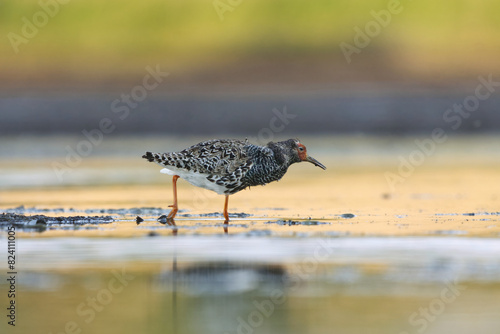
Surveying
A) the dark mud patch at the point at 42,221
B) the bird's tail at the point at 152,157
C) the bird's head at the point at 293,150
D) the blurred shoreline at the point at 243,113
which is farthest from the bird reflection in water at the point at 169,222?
the blurred shoreline at the point at 243,113

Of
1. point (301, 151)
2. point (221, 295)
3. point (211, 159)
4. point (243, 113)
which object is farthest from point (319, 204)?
point (243, 113)

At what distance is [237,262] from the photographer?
1223 centimetres

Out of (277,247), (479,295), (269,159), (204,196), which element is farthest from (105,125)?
(479,295)

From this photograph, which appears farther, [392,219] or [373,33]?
[373,33]

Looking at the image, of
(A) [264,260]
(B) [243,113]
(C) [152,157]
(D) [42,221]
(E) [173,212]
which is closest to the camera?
(A) [264,260]

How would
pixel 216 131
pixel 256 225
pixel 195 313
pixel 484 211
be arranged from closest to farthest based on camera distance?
pixel 195 313 → pixel 256 225 → pixel 484 211 → pixel 216 131

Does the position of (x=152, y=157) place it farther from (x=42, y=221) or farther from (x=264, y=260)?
(x=264, y=260)

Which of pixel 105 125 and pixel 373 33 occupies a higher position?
pixel 373 33

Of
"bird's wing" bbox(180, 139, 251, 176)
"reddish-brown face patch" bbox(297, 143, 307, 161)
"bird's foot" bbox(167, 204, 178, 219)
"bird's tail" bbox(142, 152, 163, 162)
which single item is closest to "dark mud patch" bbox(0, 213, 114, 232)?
"bird's foot" bbox(167, 204, 178, 219)

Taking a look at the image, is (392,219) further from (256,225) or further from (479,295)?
(479,295)

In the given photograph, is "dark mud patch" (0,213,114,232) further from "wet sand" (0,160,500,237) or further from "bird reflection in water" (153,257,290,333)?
"bird reflection in water" (153,257,290,333)

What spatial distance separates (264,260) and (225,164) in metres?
4.50

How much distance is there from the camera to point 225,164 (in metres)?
16.8

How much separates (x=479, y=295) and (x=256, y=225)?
5716 mm
